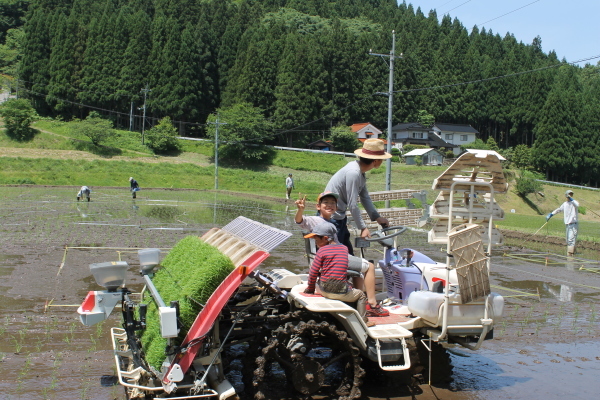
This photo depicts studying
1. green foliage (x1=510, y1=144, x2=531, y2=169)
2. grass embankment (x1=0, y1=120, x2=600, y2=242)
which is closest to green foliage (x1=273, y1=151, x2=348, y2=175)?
grass embankment (x1=0, y1=120, x2=600, y2=242)

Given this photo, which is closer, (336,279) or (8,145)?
(336,279)

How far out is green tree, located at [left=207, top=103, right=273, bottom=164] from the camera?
2482 inches

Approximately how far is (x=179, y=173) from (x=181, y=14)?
55.5 metres

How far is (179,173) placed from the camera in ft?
173

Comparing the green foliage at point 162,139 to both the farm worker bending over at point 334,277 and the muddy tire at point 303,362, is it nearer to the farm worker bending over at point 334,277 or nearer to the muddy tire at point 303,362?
the farm worker bending over at point 334,277

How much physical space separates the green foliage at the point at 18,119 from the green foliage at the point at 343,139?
3627cm

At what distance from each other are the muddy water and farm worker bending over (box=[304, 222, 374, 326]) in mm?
958

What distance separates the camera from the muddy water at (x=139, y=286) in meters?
5.39

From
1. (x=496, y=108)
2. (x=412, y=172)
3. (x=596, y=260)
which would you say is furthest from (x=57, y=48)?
(x=596, y=260)

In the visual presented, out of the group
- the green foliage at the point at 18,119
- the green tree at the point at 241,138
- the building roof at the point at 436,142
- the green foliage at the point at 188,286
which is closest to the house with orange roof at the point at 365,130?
the building roof at the point at 436,142

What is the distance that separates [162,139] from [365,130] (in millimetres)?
29954

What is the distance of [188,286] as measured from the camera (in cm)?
470

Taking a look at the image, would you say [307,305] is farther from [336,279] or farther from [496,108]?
[496,108]

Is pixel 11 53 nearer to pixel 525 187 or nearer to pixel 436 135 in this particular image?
pixel 436 135
